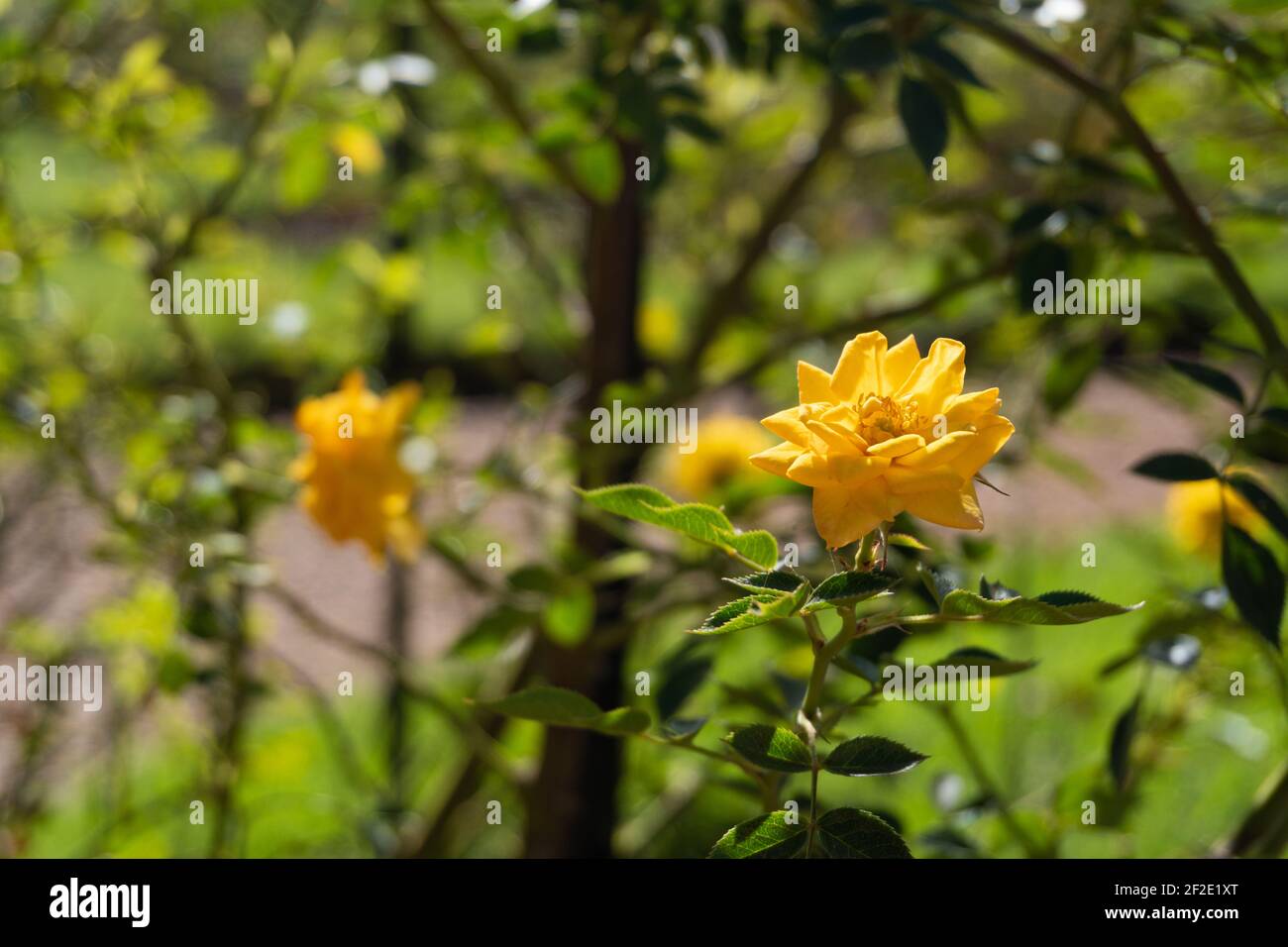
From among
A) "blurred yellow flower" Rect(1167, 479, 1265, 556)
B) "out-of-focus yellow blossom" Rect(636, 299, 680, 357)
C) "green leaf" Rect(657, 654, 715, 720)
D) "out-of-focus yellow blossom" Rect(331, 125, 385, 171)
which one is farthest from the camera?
"out-of-focus yellow blossom" Rect(636, 299, 680, 357)

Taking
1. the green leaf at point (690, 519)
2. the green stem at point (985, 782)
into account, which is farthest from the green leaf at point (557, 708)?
the green stem at point (985, 782)

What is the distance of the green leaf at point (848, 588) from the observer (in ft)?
1.83

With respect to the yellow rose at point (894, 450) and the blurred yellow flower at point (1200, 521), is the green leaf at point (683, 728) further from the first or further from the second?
the blurred yellow flower at point (1200, 521)

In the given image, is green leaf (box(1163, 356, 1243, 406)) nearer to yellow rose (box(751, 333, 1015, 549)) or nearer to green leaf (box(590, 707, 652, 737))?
yellow rose (box(751, 333, 1015, 549))

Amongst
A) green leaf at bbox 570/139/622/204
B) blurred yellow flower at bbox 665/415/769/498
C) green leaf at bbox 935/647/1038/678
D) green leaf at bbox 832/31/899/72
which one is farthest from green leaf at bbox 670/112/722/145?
blurred yellow flower at bbox 665/415/769/498

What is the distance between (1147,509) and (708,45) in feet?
11.3

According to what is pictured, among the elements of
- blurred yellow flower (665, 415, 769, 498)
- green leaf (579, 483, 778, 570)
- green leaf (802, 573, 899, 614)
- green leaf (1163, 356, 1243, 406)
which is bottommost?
green leaf (802, 573, 899, 614)

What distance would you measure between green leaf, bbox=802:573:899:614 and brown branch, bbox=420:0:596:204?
628mm

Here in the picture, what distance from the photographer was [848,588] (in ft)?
1.86

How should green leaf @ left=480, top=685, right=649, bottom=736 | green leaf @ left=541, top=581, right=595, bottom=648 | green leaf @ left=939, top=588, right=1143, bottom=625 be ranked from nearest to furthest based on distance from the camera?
green leaf @ left=939, top=588, right=1143, bottom=625, green leaf @ left=480, top=685, right=649, bottom=736, green leaf @ left=541, top=581, right=595, bottom=648

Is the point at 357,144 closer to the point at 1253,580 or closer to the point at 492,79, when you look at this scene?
the point at 492,79

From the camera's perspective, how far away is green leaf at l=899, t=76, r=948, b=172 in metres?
0.79

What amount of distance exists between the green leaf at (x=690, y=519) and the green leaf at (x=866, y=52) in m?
0.34

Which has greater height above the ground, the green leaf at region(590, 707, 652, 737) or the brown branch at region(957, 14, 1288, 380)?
the brown branch at region(957, 14, 1288, 380)
